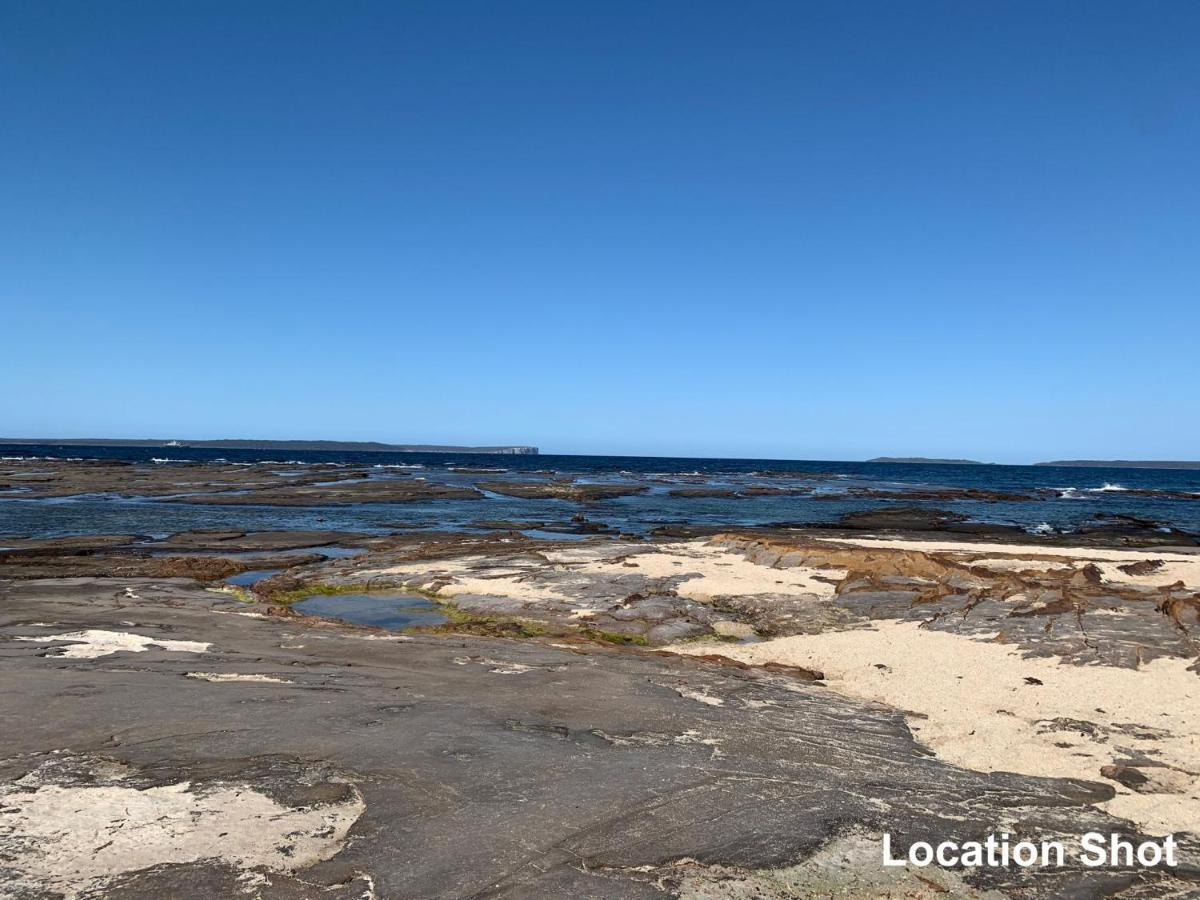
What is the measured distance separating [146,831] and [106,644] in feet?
29.6

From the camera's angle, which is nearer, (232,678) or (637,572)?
(232,678)

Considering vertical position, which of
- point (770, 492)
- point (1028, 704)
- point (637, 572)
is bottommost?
point (770, 492)

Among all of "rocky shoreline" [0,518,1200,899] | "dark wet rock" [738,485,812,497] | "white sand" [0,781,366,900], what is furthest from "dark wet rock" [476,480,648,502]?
"white sand" [0,781,366,900]

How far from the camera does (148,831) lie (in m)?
6.45

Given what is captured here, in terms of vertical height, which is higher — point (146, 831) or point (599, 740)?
point (146, 831)

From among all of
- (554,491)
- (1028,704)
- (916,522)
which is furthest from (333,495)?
(1028,704)

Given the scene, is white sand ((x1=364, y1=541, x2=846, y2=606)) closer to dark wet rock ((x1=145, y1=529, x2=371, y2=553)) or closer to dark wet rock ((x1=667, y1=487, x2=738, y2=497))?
dark wet rock ((x1=145, y1=529, x2=371, y2=553))

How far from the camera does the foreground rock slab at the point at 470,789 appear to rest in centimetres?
614

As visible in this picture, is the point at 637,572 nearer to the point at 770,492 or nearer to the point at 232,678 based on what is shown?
the point at 232,678

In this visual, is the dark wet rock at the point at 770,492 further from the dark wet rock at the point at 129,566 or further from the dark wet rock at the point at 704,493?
the dark wet rock at the point at 129,566

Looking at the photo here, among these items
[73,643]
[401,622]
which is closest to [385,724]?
[73,643]

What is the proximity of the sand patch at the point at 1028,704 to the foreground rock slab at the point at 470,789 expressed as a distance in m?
0.62

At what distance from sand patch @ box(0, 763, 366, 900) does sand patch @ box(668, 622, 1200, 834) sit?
8.11 meters

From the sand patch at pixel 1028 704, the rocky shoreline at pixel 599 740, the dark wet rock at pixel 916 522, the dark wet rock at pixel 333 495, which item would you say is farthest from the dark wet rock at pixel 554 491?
the sand patch at pixel 1028 704
